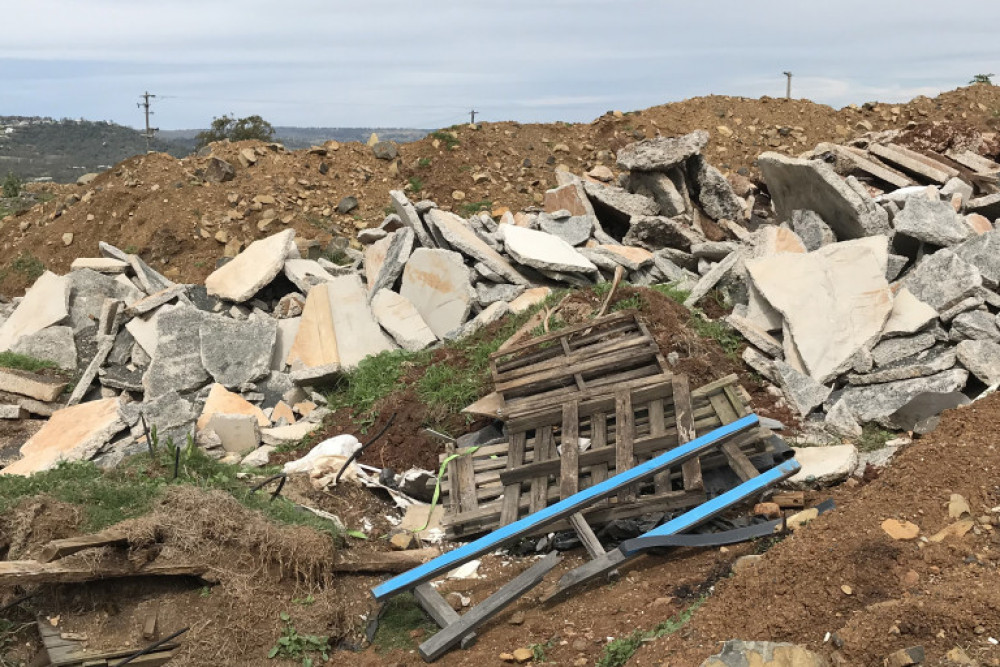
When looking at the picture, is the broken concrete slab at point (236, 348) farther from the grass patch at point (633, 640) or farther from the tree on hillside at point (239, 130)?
the tree on hillside at point (239, 130)

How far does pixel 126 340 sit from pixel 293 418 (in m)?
2.77

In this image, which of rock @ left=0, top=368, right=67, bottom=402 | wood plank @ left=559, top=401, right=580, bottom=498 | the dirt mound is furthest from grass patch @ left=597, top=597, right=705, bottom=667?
rock @ left=0, top=368, right=67, bottom=402

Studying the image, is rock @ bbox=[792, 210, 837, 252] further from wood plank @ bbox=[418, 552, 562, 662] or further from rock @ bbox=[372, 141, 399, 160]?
rock @ bbox=[372, 141, 399, 160]

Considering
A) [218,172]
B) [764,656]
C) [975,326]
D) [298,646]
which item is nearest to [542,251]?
[975,326]

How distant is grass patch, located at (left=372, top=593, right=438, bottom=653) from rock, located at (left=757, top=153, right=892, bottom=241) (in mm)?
6626

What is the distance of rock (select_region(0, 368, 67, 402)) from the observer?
31.0 ft

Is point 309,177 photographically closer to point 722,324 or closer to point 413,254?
point 413,254

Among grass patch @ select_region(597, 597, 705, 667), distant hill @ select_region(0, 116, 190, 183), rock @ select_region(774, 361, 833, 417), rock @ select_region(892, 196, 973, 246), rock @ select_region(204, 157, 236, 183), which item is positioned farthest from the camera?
distant hill @ select_region(0, 116, 190, 183)

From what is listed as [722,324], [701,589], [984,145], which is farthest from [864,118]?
[701,589]

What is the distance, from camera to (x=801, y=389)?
730 centimetres

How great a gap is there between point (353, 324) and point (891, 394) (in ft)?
17.5

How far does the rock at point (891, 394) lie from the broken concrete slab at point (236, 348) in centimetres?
565

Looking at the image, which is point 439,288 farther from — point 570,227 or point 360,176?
point 360,176

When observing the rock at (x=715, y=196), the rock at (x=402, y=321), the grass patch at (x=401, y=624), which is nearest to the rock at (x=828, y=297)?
the rock at (x=402, y=321)
